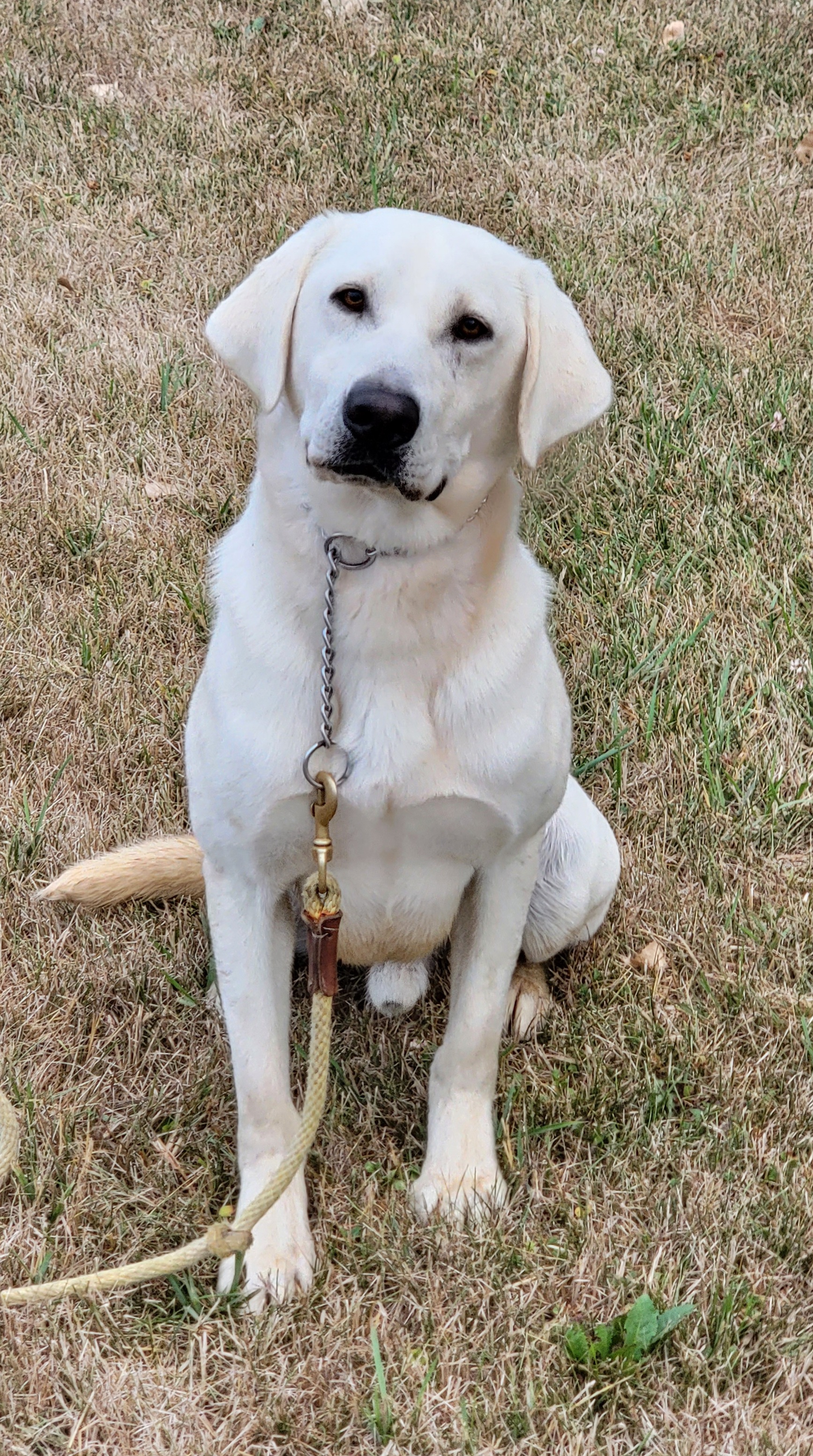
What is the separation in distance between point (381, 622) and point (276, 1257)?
3.03ft

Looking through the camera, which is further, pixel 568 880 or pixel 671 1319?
pixel 568 880

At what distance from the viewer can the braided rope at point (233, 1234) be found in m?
1.78

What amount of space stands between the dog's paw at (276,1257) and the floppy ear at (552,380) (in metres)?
1.13

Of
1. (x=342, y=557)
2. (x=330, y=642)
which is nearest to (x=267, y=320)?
(x=342, y=557)

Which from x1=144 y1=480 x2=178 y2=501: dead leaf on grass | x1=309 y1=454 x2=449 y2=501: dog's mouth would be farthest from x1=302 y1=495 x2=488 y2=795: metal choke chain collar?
x1=144 y1=480 x2=178 y2=501: dead leaf on grass

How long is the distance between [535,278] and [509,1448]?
1.55 metres

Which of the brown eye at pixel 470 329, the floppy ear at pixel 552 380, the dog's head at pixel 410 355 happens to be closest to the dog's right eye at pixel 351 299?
the dog's head at pixel 410 355

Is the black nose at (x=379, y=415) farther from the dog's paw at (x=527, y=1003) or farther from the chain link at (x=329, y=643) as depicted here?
the dog's paw at (x=527, y=1003)

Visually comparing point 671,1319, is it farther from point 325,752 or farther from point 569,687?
point 569,687

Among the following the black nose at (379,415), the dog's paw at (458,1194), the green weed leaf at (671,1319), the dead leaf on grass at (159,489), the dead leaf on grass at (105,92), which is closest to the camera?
the black nose at (379,415)

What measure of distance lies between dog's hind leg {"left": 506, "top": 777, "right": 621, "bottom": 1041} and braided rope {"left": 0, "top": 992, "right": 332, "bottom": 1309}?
561 mm

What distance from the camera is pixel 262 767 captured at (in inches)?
71.3

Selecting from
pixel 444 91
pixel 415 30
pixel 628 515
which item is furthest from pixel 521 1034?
pixel 415 30

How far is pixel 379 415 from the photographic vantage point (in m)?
1.63
